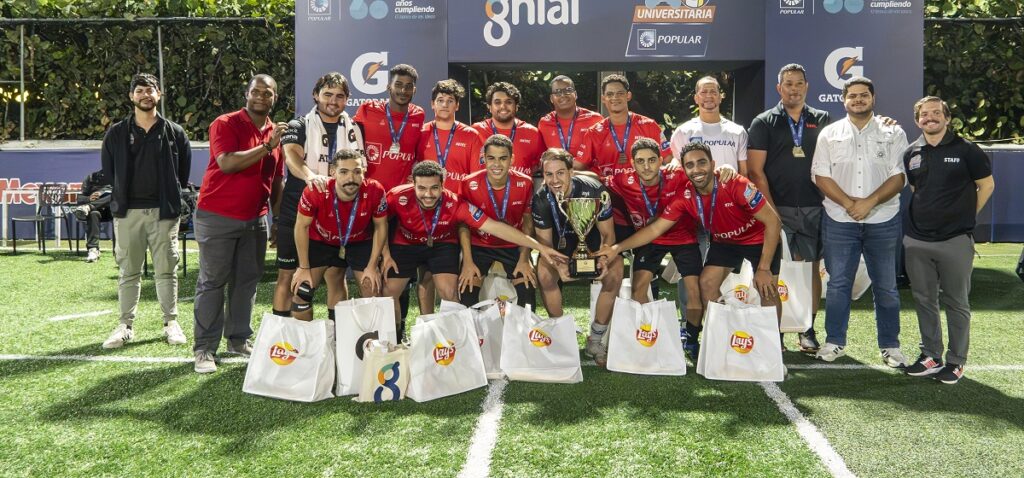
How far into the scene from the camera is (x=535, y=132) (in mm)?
5574

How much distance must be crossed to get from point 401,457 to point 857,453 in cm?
187

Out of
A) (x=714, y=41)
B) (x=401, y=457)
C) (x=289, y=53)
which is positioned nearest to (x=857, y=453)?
(x=401, y=457)

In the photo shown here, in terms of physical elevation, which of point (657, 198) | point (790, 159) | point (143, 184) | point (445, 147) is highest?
point (445, 147)

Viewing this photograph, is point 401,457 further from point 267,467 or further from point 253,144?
point 253,144

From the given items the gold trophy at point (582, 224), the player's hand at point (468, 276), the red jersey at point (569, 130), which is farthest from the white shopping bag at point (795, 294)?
the player's hand at point (468, 276)

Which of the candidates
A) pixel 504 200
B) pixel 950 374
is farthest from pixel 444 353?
pixel 950 374

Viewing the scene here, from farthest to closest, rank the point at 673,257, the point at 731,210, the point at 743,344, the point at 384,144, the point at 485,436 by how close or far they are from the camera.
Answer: the point at 384,144, the point at 673,257, the point at 731,210, the point at 743,344, the point at 485,436

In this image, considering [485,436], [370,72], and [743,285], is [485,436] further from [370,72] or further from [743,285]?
[370,72]

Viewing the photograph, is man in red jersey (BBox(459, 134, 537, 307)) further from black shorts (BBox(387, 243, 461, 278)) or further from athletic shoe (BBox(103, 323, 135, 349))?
athletic shoe (BBox(103, 323, 135, 349))

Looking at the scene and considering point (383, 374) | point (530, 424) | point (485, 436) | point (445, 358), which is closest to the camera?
point (485, 436)

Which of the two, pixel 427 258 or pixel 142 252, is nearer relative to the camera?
pixel 427 258

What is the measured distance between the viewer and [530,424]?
363cm

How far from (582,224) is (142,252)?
294 centimetres

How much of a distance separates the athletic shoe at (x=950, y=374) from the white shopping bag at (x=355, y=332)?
3.03 meters
